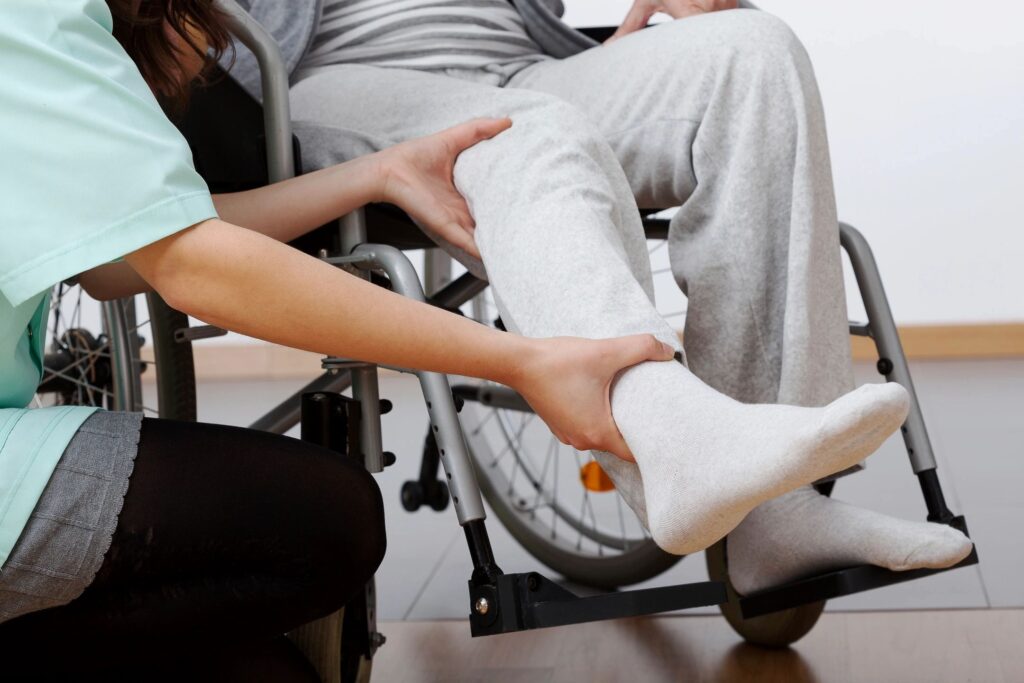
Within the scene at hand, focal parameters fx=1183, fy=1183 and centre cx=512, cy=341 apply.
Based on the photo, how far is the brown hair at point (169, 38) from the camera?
0.85 metres

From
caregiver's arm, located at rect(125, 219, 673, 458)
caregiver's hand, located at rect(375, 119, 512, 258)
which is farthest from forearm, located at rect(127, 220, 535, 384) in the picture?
caregiver's hand, located at rect(375, 119, 512, 258)

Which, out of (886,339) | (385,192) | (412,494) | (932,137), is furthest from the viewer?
(932,137)

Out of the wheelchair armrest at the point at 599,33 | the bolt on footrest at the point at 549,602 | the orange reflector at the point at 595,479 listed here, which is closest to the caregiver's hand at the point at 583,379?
the bolt on footrest at the point at 549,602

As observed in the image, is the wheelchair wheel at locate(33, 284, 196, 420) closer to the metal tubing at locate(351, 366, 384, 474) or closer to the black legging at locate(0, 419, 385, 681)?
the metal tubing at locate(351, 366, 384, 474)

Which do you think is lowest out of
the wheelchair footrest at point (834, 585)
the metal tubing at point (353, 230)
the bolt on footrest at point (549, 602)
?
the wheelchair footrest at point (834, 585)

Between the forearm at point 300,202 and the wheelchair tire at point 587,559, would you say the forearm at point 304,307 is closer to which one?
the forearm at point 300,202

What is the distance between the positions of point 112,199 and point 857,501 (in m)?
1.45

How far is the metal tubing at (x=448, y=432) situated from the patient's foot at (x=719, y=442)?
0.61 feet

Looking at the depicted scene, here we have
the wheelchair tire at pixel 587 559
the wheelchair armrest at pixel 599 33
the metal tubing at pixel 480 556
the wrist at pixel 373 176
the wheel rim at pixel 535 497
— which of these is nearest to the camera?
the metal tubing at pixel 480 556

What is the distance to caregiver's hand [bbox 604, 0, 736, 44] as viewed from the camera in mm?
1136

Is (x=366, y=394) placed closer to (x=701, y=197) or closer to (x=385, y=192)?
(x=385, y=192)

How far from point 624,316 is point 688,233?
0.73 ft

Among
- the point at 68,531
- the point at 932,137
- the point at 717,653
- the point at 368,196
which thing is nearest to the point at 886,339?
the point at 717,653

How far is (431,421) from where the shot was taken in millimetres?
918
